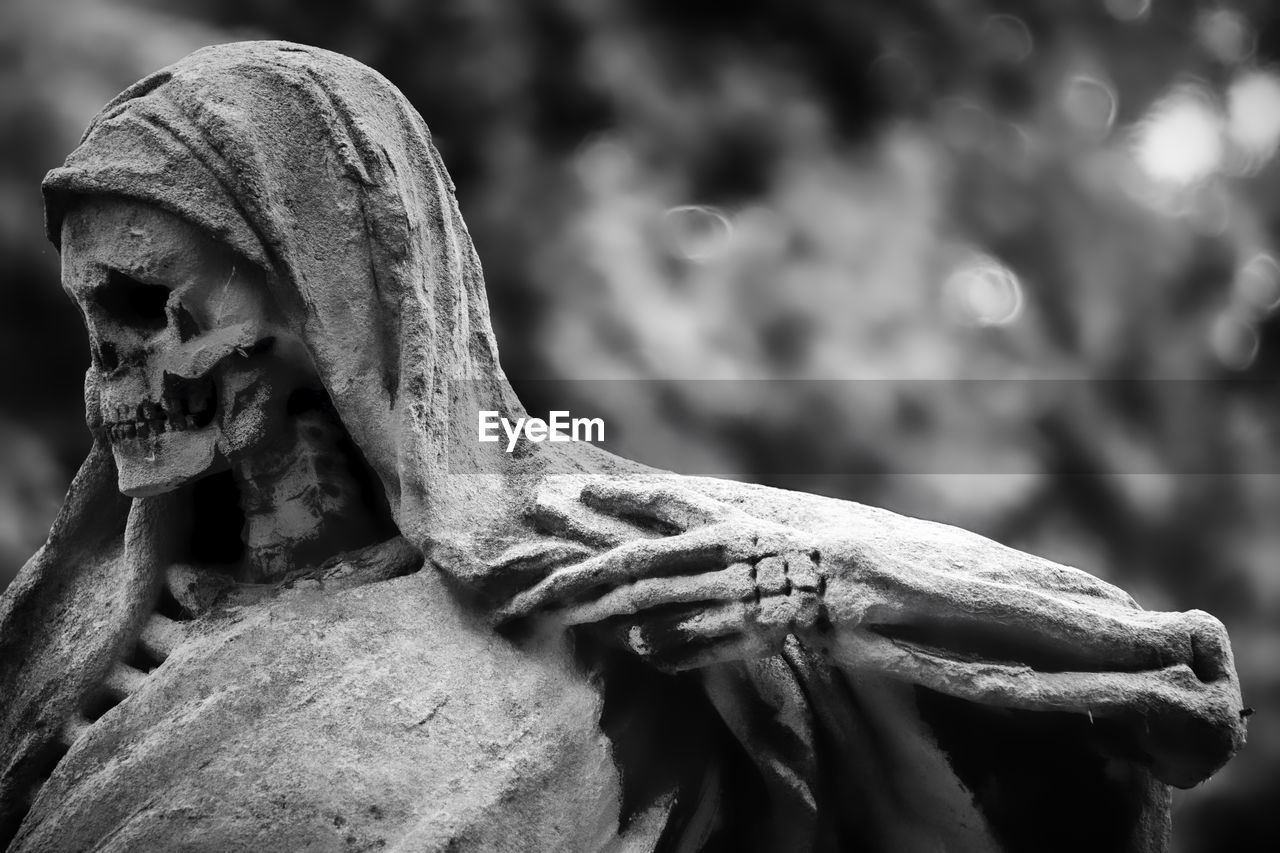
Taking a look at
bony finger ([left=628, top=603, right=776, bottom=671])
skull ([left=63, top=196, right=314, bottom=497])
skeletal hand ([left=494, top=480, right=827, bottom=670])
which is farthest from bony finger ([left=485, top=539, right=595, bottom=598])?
skull ([left=63, top=196, right=314, bottom=497])

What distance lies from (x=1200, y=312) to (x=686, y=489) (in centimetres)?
238

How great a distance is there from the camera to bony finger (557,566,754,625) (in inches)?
87.1

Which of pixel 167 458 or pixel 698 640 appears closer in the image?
pixel 698 640

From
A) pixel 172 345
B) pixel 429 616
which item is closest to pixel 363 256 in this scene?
pixel 172 345

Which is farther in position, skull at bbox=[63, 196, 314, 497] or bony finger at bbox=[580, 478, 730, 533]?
skull at bbox=[63, 196, 314, 497]

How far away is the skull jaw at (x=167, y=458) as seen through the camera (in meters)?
2.56

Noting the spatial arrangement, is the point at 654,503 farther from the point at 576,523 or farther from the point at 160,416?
the point at 160,416

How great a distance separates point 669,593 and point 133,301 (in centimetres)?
105

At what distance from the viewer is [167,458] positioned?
2559 mm

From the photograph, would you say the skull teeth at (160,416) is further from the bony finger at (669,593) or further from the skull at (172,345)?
the bony finger at (669,593)

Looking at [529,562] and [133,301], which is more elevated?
[133,301]

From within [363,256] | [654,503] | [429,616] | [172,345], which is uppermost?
[363,256]

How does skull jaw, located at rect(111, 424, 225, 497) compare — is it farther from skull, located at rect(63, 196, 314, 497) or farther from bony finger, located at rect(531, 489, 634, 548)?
bony finger, located at rect(531, 489, 634, 548)

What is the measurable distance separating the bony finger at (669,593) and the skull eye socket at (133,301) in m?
0.88
